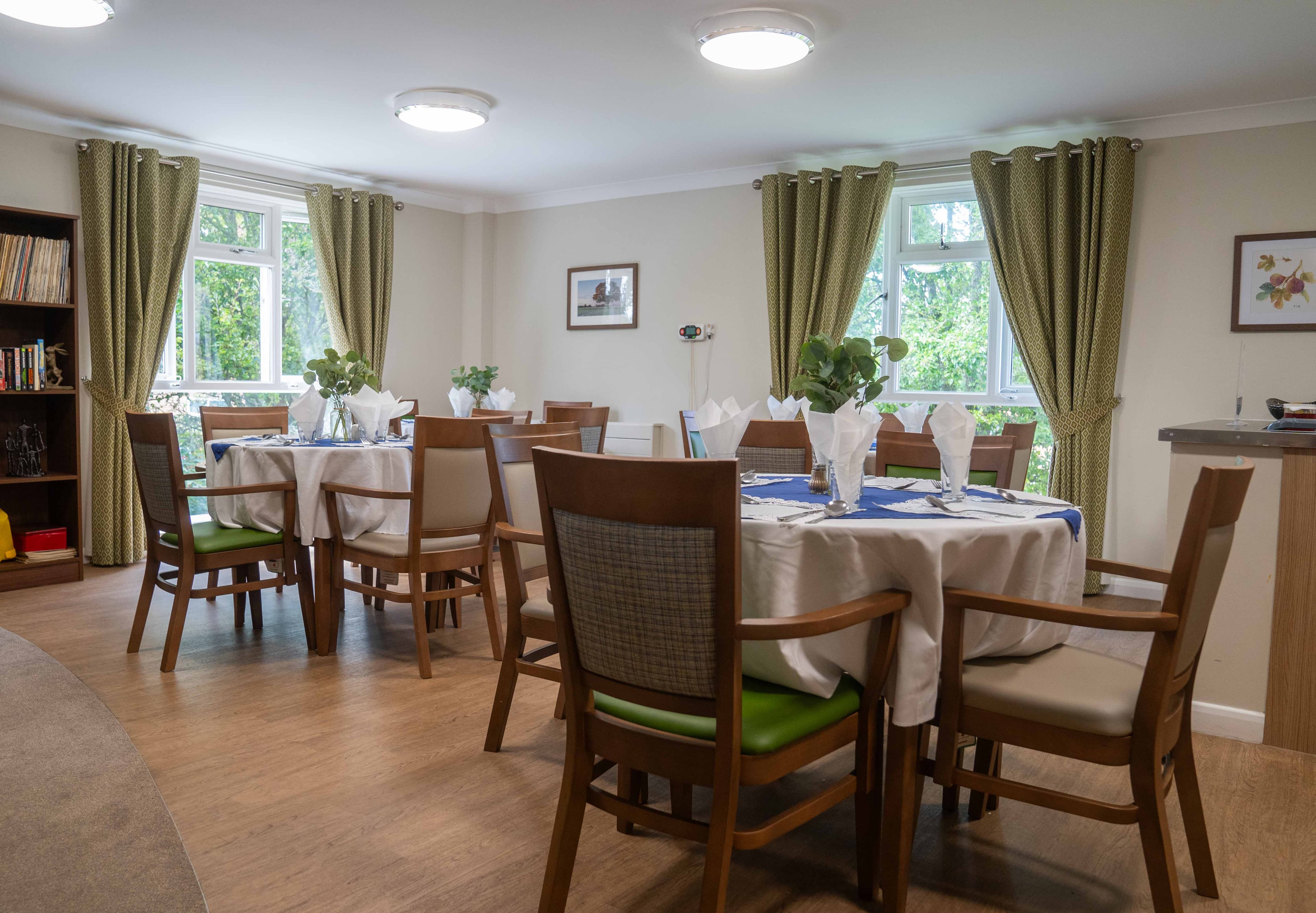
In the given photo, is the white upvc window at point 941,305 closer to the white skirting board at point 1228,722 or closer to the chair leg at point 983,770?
the white skirting board at point 1228,722

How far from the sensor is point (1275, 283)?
455 cm

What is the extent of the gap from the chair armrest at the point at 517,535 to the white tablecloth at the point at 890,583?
26.3 inches

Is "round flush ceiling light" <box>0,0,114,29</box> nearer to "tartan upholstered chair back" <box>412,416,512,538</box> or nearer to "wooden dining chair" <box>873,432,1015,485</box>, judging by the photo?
"tartan upholstered chair back" <box>412,416,512,538</box>

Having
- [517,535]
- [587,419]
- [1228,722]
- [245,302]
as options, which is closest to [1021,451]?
[1228,722]

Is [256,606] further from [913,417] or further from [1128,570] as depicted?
[1128,570]

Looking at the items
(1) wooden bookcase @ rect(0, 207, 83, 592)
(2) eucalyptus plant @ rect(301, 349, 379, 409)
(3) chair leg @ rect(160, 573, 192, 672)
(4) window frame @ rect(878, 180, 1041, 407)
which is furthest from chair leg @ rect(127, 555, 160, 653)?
(4) window frame @ rect(878, 180, 1041, 407)

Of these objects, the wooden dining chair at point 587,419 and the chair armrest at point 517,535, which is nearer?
the chair armrest at point 517,535

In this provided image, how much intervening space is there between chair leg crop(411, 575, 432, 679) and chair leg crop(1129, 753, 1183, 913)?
242 centimetres

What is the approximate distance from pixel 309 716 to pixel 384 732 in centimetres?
31

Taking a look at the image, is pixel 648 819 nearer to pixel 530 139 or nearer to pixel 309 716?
pixel 309 716

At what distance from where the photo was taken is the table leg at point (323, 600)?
3.56 meters

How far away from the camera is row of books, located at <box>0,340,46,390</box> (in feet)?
15.5

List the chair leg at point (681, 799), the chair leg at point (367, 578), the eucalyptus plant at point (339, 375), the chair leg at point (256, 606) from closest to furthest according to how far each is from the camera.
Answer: the chair leg at point (681, 799) < the chair leg at point (256, 606) < the eucalyptus plant at point (339, 375) < the chair leg at point (367, 578)

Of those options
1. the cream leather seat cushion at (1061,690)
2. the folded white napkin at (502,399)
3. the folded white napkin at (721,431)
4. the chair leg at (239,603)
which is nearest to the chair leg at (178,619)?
the chair leg at (239,603)
